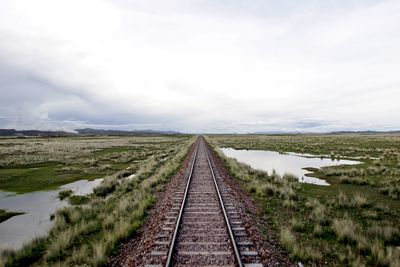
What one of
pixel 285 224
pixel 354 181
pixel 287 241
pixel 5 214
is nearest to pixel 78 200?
pixel 5 214

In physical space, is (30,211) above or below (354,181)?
below

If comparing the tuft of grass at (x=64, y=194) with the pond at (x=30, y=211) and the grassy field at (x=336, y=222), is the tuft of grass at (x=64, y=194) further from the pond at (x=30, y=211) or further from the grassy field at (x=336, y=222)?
the grassy field at (x=336, y=222)

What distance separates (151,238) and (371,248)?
639 centimetres

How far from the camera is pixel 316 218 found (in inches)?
389

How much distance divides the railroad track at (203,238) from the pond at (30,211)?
17.4 ft

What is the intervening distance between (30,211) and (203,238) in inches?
436

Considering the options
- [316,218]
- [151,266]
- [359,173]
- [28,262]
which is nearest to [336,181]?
[359,173]

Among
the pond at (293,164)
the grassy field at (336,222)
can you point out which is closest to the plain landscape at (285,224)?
the grassy field at (336,222)

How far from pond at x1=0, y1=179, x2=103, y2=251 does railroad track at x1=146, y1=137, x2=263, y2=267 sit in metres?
5.30

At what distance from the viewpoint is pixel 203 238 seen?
7621 mm

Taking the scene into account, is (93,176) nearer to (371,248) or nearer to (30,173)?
(30,173)

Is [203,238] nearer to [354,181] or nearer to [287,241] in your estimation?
[287,241]

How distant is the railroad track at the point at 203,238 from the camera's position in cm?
633

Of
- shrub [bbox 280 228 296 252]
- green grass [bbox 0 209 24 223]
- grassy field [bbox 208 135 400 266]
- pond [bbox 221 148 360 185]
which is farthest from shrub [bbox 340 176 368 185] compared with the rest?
green grass [bbox 0 209 24 223]
